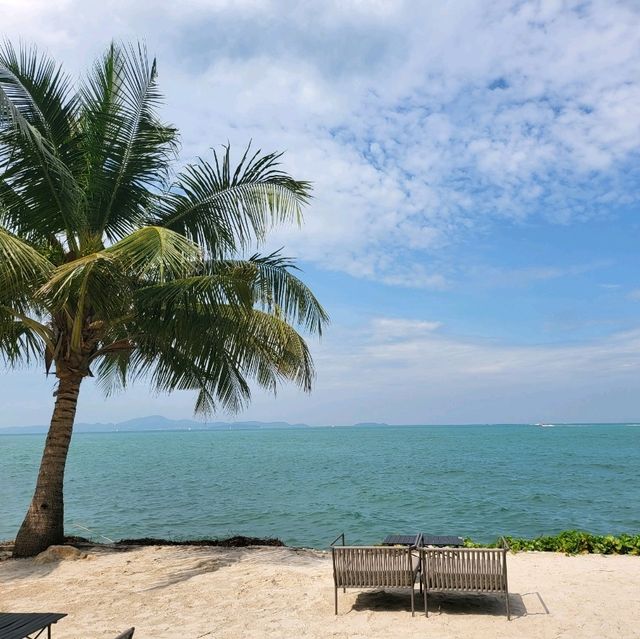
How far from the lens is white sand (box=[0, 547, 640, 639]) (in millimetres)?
6422

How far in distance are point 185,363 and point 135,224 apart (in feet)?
9.57

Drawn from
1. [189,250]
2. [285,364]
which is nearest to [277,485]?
[285,364]

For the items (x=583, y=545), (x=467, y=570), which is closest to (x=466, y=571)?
(x=467, y=570)

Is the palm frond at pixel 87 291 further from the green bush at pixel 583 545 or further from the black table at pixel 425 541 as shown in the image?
the green bush at pixel 583 545

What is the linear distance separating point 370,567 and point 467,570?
1.11 metres

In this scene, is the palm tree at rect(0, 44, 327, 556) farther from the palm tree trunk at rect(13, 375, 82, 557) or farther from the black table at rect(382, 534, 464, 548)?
the black table at rect(382, 534, 464, 548)

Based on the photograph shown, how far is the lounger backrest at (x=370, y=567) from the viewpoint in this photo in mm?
6867

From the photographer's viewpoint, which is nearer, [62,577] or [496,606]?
[496,606]

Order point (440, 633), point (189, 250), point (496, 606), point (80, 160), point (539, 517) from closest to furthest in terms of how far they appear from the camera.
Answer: point (440, 633) → point (496, 606) → point (189, 250) → point (80, 160) → point (539, 517)

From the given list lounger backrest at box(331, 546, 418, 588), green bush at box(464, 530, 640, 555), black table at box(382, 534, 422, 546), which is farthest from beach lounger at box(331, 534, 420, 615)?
green bush at box(464, 530, 640, 555)

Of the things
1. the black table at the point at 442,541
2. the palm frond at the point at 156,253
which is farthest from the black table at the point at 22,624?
the black table at the point at 442,541

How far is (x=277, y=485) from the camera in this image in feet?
109

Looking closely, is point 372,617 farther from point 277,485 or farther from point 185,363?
point 277,485

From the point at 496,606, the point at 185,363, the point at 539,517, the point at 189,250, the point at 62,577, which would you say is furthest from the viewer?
the point at 539,517
